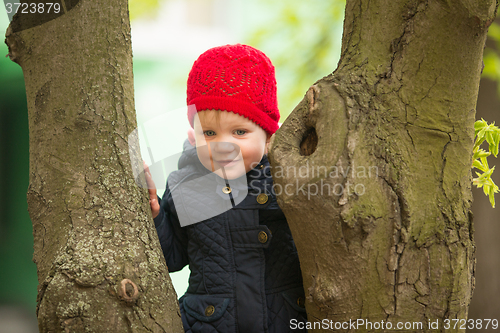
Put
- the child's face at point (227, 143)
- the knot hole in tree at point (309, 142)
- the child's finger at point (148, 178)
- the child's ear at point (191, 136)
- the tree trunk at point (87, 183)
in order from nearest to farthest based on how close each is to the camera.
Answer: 1. the tree trunk at point (87, 183)
2. the knot hole in tree at point (309, 142)
3. the child's finger at point (148, 178)
4. the child's face at point (227, 143)
5. the child's ear at point (191, 136)

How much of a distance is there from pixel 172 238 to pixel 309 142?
0.73 m

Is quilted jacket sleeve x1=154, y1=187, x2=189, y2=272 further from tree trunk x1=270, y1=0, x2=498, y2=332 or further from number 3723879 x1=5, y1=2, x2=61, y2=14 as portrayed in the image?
number 3723879 x1=5, y1=2, x2=61, y2=14

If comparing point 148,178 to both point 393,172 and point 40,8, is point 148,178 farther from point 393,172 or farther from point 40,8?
point 393,172

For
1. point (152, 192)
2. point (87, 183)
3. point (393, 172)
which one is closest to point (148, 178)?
point (152, 192)

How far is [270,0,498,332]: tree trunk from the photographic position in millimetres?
927

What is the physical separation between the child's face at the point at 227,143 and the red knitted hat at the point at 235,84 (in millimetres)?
29

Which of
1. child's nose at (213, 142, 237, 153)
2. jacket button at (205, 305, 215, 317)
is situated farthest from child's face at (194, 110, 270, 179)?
jacket button at (205, 305, 215, 317)

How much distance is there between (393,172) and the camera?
37.3 inches

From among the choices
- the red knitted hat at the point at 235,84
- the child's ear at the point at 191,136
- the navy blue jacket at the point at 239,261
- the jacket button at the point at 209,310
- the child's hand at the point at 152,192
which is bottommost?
the jacket button at the point at 209,310

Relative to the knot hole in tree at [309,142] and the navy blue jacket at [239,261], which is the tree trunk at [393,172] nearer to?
the knot hole in tree at [309,142]

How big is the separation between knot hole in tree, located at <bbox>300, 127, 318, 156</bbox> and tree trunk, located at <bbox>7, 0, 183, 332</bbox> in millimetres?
498

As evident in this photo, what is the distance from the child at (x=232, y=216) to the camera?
1.32 metres

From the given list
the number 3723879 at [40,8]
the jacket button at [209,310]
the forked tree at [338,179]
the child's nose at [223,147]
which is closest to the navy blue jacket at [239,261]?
the jacket button at [209,310]

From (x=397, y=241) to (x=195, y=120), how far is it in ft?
2.77
